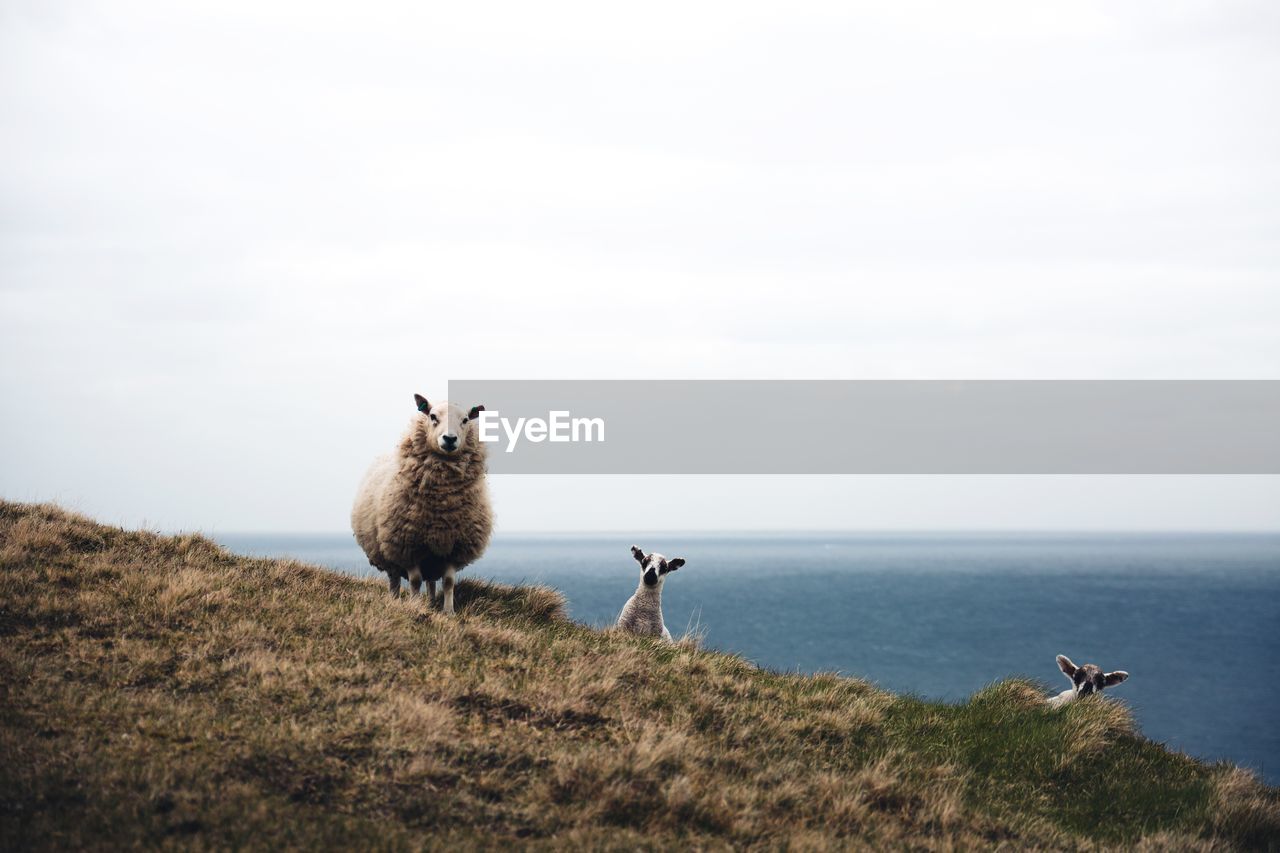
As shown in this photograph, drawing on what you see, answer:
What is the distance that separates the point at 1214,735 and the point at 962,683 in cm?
2240

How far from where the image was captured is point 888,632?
425 feet

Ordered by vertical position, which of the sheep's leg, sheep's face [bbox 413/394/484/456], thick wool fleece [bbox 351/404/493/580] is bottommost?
the sheep's leg

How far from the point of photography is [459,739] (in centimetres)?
737

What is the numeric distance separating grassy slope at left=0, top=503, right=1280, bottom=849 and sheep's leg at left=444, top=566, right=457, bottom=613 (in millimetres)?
517

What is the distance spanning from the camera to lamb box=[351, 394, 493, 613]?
12.7 m

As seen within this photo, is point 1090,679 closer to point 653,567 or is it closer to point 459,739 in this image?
point 653,567

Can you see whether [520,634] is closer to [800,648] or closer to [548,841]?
[548,841]

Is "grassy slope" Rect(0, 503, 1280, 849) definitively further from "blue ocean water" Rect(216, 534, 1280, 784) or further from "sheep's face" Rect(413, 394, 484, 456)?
"blue ocean water" Rect(216, 534, 1280, 784)

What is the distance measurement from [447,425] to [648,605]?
4.46 meters

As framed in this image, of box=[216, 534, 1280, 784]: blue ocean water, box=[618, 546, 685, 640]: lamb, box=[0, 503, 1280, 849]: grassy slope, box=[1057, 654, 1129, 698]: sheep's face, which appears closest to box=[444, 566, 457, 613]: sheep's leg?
box=[0, 503, 1280, 849]: grassy slope

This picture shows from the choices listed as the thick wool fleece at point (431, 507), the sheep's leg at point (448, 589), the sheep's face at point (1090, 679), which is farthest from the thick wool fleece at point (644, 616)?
the sheep's face at point (1090, 679)

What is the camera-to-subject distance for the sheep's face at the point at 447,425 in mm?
12578

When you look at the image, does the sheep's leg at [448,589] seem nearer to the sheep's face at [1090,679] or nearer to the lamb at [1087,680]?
the lamb at [1087,680]

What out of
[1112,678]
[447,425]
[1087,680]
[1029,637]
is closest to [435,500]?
A: [447,425]
